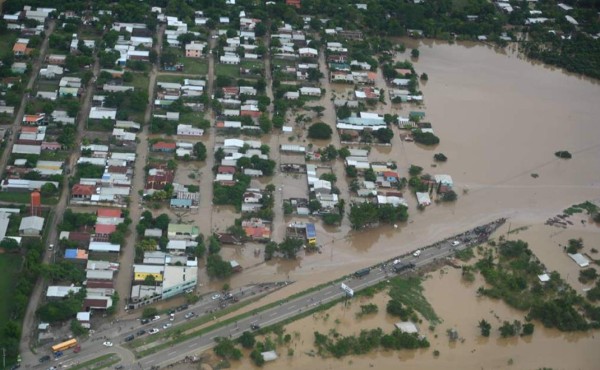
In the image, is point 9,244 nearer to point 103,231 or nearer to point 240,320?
point 103,231

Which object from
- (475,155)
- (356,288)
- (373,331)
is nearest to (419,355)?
(373,331)

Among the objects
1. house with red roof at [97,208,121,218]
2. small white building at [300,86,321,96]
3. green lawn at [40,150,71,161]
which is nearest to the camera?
house with red roof at [97,208,121,218]

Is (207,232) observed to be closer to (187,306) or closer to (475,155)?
(187,306)

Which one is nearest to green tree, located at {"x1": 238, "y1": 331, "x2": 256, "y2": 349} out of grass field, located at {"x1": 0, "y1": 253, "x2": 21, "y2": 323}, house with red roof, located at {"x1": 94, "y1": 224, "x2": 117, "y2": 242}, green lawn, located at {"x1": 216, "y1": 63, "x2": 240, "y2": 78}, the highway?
the highway

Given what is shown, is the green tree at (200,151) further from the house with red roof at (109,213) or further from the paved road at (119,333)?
the paved road at (119,333)

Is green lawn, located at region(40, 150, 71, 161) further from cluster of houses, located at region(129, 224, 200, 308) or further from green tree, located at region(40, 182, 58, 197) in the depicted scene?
cluster of houses, located at region(129, 224, 200, 308)

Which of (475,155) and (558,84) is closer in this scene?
(475,155)

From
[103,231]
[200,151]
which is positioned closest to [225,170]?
[200,151]
